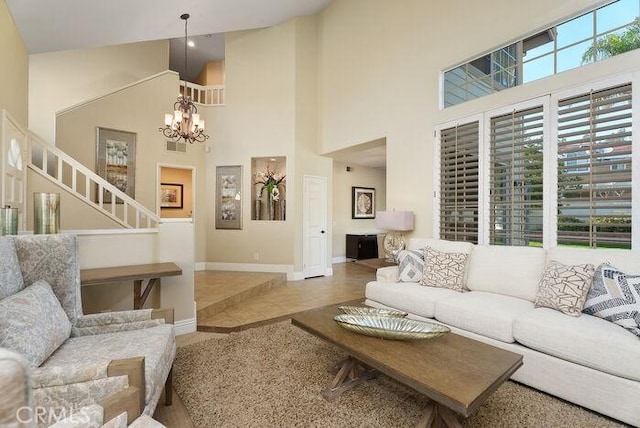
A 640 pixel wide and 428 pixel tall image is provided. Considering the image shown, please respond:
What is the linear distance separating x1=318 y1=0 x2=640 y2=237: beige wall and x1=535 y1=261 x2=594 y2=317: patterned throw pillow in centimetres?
158

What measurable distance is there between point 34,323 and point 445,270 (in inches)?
123

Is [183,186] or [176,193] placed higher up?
[183,186]

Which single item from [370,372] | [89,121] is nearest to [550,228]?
[370,372]

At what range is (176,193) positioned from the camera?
749 centimetres

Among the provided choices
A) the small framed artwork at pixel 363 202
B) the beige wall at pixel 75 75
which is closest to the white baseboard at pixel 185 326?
the beige wall at pixel 75 75

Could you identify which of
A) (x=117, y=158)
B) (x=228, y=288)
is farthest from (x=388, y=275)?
(x=117, y=158)

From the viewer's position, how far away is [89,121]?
16.8ft

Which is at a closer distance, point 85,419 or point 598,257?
point 85,419

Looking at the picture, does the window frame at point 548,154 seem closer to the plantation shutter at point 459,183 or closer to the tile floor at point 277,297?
the plantation shutter at point 459,183

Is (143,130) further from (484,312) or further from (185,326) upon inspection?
(484,312)

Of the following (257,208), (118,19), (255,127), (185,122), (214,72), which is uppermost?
(214,72)

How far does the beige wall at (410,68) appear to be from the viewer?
10.0 ft

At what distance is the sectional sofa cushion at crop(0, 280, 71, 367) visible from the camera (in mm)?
1247

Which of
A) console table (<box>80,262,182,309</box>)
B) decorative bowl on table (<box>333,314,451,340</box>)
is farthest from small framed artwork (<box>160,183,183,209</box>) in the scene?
decorative bowl on table (<box>333,314,451,340</box>)
